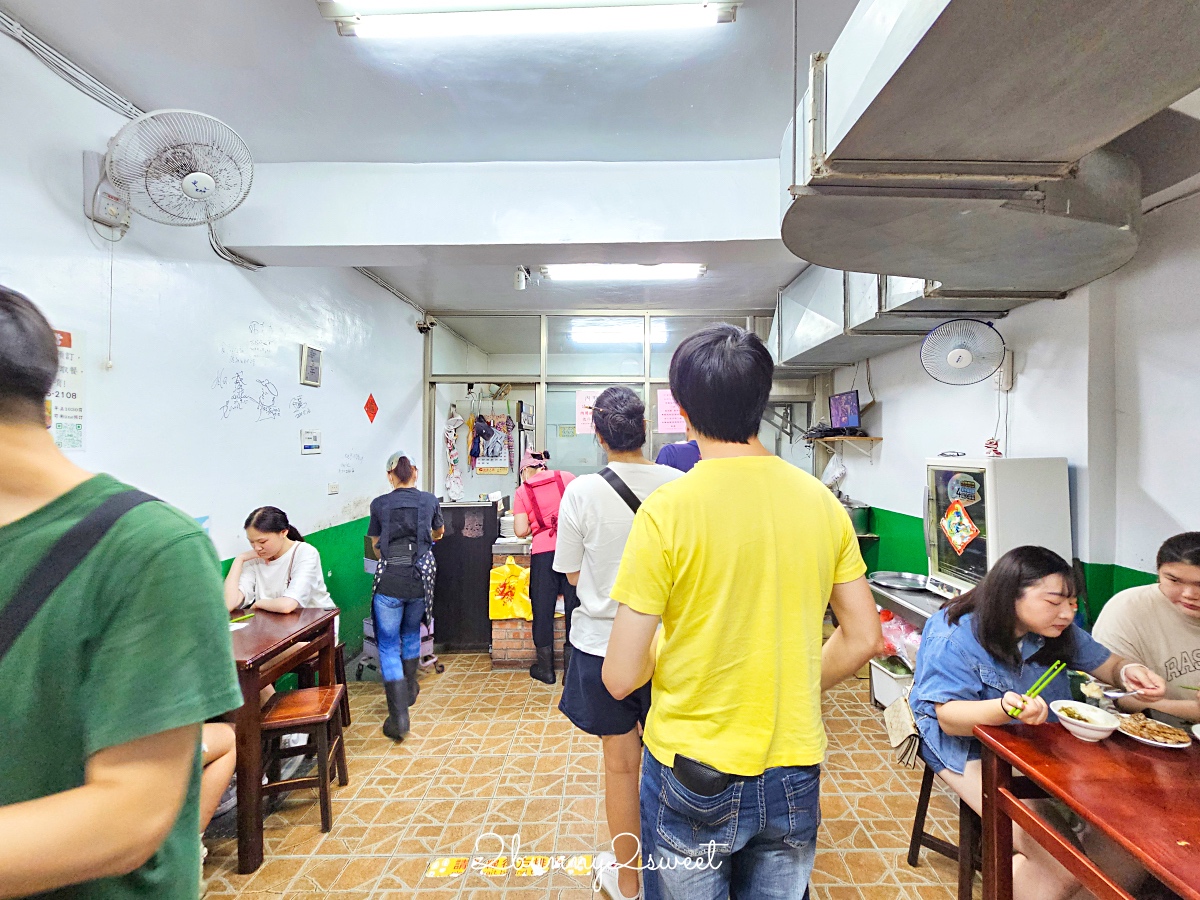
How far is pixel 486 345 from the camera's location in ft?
21.2

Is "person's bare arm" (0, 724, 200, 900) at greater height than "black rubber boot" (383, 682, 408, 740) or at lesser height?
greater

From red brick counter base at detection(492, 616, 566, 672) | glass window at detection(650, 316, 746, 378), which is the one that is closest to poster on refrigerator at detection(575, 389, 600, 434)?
glass window at detection(650, 316, 746, 378)

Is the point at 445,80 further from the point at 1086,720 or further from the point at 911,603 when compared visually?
the point at 911,603

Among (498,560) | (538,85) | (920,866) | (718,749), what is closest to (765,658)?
(718,749)

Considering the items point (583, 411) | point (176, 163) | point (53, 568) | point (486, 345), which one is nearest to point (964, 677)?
point (53, 568)

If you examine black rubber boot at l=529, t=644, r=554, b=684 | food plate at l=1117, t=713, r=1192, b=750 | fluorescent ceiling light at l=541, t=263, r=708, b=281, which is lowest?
black rubber boot at l=529, t=644, r=554, b=684

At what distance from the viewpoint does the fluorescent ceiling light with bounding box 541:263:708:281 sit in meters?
4.04

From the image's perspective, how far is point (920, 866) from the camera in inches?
79.4

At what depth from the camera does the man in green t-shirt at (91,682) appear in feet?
1.87

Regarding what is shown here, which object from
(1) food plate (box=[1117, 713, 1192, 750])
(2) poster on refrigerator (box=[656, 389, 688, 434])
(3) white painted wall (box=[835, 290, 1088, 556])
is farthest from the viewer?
(2) poster on refrigerator (box=[656, 389, 688, 434])

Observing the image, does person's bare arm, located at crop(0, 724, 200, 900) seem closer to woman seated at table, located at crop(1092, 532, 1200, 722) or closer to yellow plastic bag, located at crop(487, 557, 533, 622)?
woman seated at table, located at crop(1092, 532, 1200, 722)

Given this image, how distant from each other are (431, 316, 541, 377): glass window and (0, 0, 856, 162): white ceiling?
2752mm

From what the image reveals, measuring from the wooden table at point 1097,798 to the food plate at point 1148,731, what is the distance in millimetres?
22

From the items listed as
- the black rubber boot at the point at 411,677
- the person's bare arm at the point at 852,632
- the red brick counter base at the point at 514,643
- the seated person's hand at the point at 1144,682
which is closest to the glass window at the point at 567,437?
the red brick counter base at the point at 514,643
